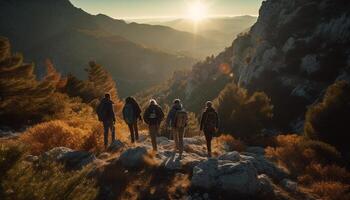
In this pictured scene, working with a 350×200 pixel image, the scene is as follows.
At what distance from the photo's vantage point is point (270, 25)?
317 feet

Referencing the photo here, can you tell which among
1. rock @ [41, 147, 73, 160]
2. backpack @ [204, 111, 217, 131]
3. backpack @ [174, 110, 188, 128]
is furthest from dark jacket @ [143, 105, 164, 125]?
rock @ [41, 147, 73, 160]

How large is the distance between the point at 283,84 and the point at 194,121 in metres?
34.3

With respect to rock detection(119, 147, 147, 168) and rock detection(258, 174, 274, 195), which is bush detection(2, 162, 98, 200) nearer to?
rock detection(119, 147, 147, 168)

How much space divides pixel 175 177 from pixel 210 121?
4334 mm

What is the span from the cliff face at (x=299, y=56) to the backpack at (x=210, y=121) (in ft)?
135

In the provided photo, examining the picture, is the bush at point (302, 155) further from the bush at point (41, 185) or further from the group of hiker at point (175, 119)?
the bush at point (41, 185)

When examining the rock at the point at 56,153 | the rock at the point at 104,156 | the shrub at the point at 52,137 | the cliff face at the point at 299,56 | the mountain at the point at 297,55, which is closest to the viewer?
the rock at the point at 56,153

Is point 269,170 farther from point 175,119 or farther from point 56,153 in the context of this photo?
point 56,153

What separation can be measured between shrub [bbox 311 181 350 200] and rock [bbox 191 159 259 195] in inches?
110

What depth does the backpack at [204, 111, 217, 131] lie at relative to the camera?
52.7 ft

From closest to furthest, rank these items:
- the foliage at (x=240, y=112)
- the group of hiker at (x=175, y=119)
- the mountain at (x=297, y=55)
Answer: the group of hiker at (x=175, y=119), the foliage at (x=240, y=112), the mountain at (x=297, y=55)

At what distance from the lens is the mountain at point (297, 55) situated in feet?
196

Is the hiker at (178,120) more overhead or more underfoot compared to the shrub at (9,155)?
more underfoot

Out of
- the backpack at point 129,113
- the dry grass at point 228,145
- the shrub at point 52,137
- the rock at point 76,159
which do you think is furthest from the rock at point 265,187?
the shrub at point 52,137
